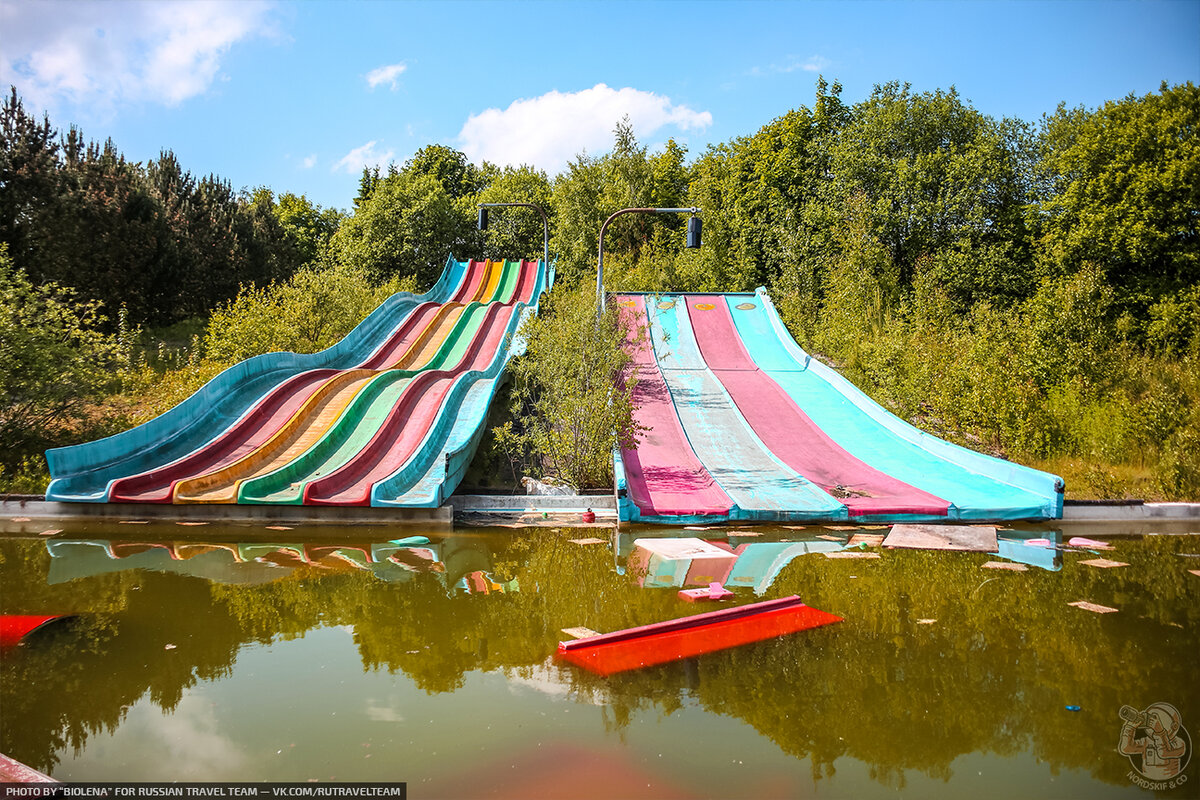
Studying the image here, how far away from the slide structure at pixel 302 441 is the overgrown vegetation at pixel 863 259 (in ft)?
4.42

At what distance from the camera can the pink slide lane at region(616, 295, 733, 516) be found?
34.9 ft

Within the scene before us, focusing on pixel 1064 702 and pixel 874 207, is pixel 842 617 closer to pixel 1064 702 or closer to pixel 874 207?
pixel 1064 702

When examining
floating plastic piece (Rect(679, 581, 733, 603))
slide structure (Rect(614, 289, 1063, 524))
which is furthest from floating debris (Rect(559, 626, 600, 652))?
slide structure (Rect(614, 289, 1063, 524))

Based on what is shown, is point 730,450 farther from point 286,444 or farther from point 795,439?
point 286,444

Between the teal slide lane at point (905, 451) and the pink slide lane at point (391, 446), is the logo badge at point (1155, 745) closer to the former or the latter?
the teal slide lane at point (905, 451)

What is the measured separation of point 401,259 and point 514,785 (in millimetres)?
33599

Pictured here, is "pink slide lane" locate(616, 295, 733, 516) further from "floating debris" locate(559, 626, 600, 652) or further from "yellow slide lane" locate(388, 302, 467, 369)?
"yellow slide lane" locate(388, 302, 467, 369)

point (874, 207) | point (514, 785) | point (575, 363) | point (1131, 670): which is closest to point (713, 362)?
point (575, 363)

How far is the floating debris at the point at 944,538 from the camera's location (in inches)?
363

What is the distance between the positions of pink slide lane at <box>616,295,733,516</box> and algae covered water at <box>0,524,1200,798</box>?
7.04 feet

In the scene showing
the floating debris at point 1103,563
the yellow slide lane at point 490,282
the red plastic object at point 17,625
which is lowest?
the red plastic object at point 17,625

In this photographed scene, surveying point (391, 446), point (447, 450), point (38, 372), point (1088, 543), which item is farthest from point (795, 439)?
point (38, 372)

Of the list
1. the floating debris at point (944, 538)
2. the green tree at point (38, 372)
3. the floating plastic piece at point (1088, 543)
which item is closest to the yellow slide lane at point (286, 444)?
the green tree at point (38, 372)

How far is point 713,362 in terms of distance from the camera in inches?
758
